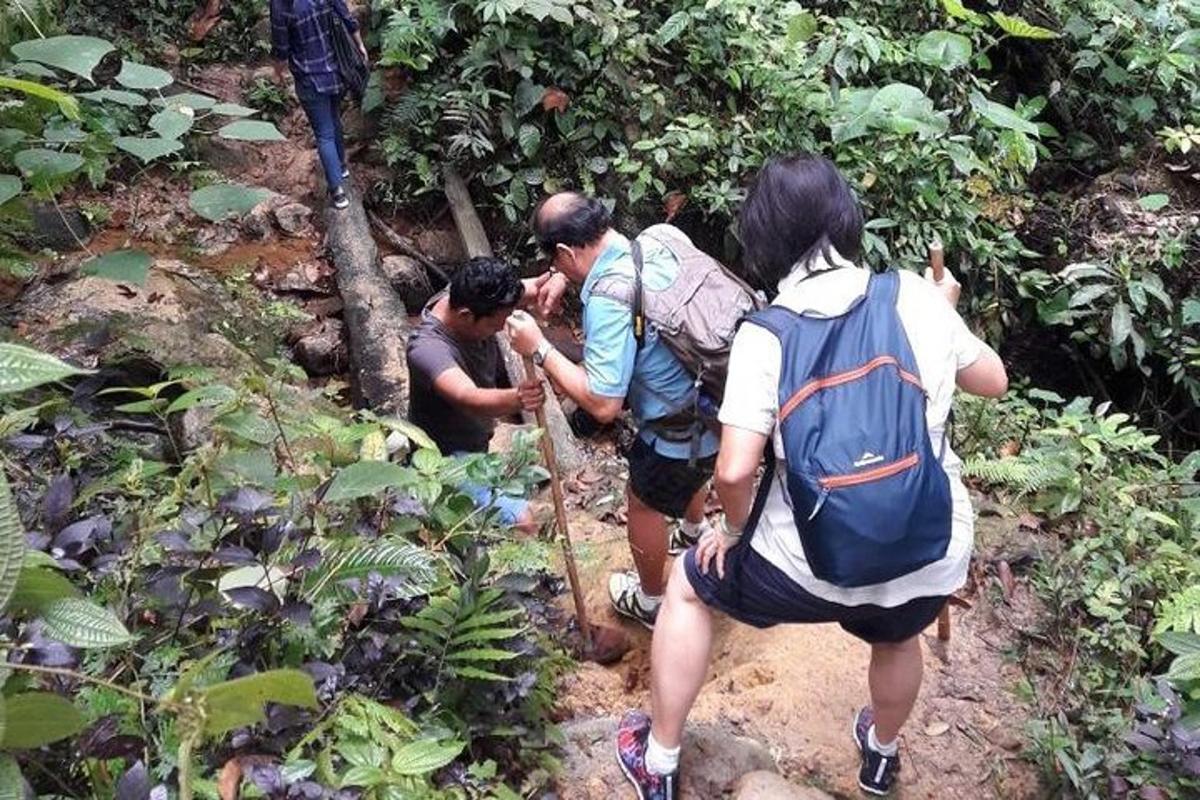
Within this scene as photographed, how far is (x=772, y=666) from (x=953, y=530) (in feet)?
4.57

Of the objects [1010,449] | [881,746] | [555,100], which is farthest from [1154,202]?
[881,746]

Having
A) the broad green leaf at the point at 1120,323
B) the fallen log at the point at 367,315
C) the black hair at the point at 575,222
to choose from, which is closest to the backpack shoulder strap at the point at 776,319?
the black hair at the point at 575,222

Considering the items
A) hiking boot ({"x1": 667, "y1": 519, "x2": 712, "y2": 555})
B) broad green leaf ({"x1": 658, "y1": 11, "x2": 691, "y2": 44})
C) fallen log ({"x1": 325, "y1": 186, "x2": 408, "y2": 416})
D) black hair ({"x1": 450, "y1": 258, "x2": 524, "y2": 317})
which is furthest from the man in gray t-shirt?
broad green leaf ({"x1": 658, "y1": 11, "x2": 691, "y2": 44})

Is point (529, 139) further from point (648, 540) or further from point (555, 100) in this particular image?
point (648, 540)

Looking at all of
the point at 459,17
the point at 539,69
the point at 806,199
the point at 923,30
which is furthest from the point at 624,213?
the point at 806,199

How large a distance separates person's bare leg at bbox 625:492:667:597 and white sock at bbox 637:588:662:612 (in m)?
0.06

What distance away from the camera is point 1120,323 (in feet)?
21.8

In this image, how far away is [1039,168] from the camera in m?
8.02

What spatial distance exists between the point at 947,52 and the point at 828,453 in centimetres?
586

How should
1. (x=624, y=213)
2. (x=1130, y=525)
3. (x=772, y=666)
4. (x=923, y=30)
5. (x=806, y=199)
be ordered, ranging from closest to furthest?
(x=806, y=199) → (x=772, y=666) → (x=1130, y=525) → (x=624, y=213) → (x=923, y=30)

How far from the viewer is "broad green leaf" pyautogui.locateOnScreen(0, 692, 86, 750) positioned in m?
1.33

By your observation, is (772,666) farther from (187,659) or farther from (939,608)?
(187,659)

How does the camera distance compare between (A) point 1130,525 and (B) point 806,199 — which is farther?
(A) point 1130,525

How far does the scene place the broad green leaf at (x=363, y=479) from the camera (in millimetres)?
2250
